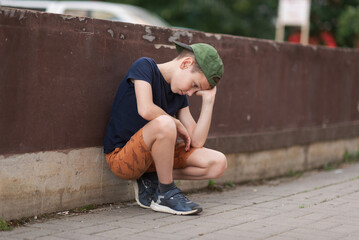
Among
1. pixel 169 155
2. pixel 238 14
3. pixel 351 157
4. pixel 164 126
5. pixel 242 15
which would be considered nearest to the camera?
pixel 164 126

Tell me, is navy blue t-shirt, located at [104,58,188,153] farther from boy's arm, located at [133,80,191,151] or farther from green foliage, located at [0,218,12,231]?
green foliage, located at [0,218,12,231]

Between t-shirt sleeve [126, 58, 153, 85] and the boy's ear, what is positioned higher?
the boy's ear

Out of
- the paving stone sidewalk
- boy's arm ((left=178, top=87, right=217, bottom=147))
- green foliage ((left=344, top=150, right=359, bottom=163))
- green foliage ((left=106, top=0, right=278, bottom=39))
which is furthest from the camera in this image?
green foliage ((left=106, top=0, right=278, bottom=39))

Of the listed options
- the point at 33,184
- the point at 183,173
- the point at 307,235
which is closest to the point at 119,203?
the point at 183,173

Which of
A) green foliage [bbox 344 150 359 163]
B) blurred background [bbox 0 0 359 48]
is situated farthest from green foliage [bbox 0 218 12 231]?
blurred background [bbox 0 0 359 48]

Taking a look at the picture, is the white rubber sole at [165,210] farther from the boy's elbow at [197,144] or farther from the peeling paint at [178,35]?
the peeling paint at [178,35]

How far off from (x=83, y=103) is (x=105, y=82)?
11.2 inches

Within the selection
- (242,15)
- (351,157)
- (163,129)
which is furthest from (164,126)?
(242,15)

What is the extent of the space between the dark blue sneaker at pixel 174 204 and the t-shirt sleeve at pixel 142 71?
0.88 meters

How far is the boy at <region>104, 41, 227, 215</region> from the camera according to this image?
15.9ft

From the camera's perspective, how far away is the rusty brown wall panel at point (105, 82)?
15.0ft

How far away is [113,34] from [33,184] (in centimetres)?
141

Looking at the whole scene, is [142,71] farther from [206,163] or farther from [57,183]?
[57,183]

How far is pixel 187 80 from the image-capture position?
16.1ft
